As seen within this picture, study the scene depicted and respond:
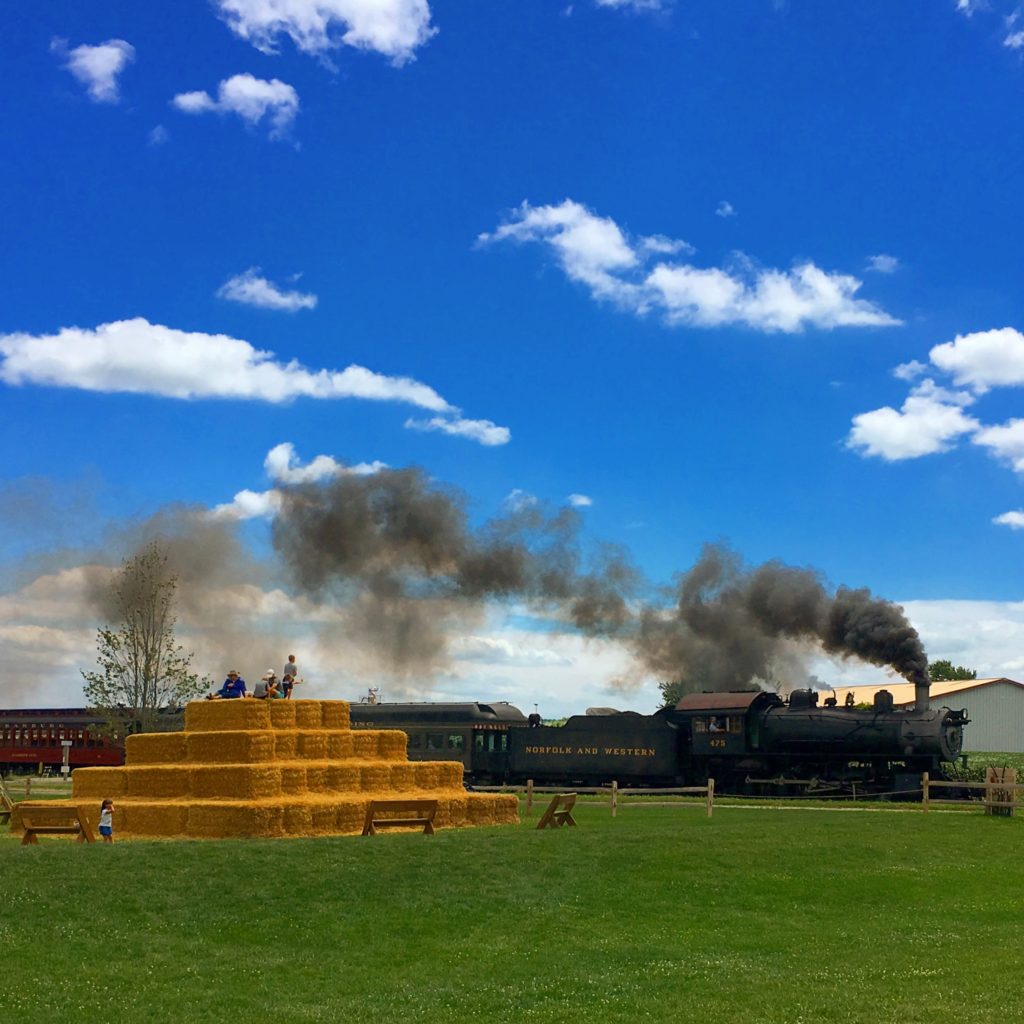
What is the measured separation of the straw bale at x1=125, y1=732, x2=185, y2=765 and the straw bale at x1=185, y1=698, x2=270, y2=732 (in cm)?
52

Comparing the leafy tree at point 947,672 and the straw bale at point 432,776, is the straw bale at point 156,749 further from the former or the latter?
the leafy tree at point 947,672

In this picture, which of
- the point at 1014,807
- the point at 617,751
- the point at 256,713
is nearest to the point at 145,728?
the point at 617,751

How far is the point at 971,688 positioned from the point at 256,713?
68.2 meters

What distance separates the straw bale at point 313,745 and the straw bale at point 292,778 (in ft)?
2.92

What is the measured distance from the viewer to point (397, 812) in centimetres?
2359

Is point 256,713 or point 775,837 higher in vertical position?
point 256,713

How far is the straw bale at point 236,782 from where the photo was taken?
2280 centimetres

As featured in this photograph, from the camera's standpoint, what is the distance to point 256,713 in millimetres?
24156

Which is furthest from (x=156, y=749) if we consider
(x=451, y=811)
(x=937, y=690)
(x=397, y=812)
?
(x=937, y=690)

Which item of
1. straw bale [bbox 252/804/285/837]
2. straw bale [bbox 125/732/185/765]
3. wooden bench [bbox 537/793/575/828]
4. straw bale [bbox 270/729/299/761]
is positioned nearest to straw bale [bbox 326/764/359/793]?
straw bale [bbox 270/729/299/761]

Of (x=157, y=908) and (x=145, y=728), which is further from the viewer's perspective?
(x=145, y=728)

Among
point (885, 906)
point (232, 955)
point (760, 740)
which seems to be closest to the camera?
point (232, 955)

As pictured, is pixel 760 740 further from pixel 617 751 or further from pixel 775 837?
pixel 775 837

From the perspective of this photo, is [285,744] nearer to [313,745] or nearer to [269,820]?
[313,745]
